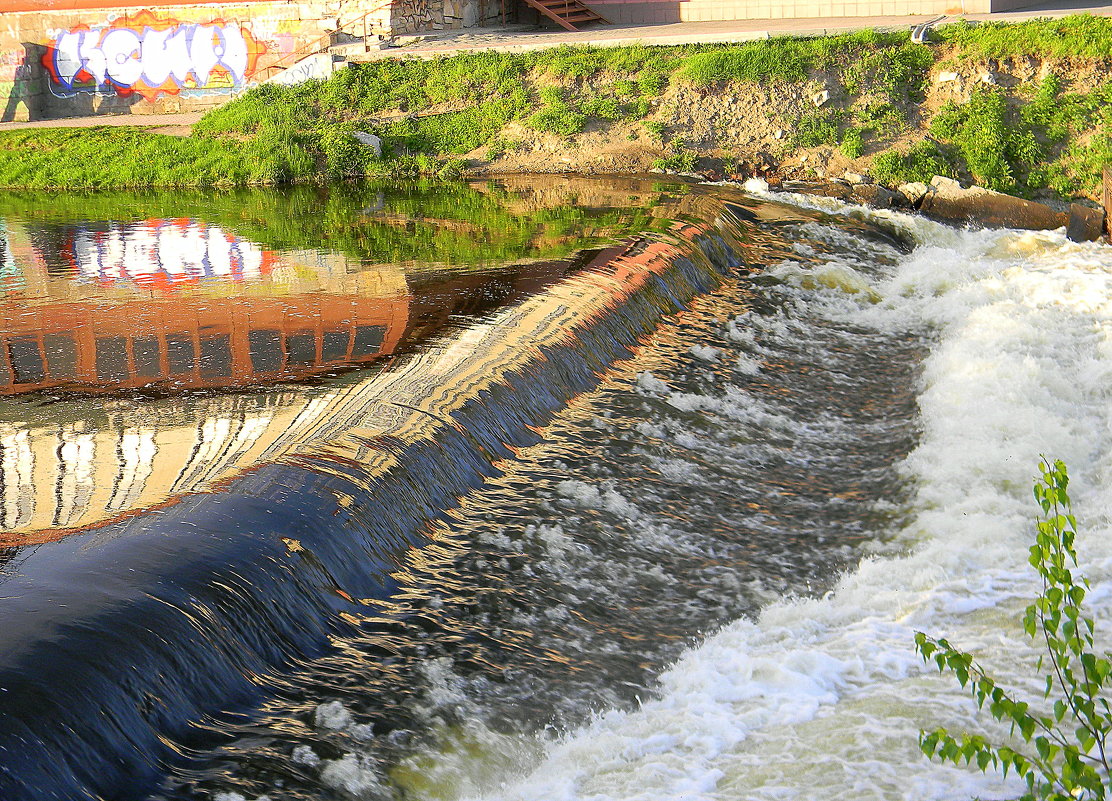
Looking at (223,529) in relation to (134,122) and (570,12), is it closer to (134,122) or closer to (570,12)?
(134,122)

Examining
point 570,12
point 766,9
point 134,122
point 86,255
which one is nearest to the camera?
point 86,255

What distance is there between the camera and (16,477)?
620 centimetres

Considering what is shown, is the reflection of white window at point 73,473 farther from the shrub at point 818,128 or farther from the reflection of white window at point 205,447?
the shrub at point 818,128

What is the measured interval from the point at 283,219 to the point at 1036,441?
10412 mm

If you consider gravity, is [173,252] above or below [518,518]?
above

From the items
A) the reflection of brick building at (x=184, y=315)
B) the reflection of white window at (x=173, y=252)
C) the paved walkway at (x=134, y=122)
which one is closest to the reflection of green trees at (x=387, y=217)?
the reflection of white window at (x=173, y=252)

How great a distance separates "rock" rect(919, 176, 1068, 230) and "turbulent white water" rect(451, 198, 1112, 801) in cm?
577

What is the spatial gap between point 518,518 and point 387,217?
9259 millimetres

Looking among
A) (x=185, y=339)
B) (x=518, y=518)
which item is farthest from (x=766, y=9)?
(x=518, y=518)

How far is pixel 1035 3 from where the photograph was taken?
22.2 metres

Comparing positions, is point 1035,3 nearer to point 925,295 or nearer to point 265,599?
point 925,295

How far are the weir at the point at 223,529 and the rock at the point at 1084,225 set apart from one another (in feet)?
26.9

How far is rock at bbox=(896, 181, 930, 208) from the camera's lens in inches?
633

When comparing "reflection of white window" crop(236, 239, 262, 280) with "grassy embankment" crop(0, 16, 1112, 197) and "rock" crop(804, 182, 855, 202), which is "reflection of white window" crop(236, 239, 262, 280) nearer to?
"grassy embankment" crop(0, 16, 1112, 197)
